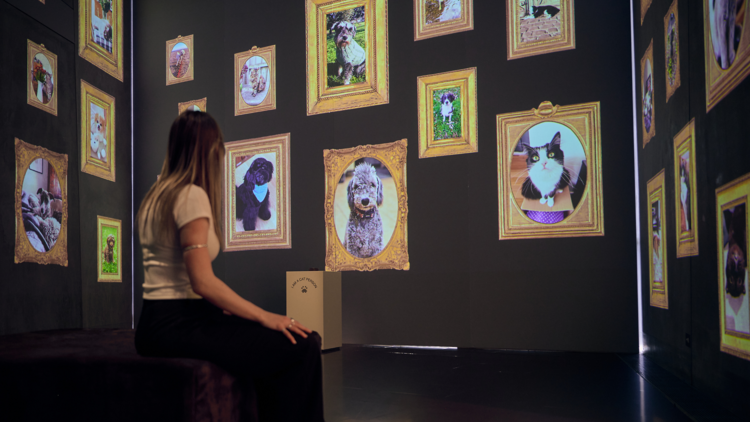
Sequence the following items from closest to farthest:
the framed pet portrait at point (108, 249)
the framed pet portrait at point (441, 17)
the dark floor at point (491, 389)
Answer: the dark floor at point (491, 389) < the framed pet portrait at point (441, 17) < the framed pet portrait at point (108, 249)

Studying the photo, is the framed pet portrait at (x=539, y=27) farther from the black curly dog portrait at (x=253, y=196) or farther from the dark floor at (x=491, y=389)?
the black curly dog portrait at (x=253, y=196)

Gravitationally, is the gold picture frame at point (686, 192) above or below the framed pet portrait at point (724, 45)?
below

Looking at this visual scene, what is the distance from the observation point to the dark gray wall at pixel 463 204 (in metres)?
6.62

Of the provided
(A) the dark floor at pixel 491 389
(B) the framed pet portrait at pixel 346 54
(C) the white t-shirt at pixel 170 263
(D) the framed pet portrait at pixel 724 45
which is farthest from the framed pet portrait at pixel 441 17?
(C) the white t-shirt at pixel 170 263

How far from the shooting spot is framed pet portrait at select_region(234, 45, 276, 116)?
8633mm

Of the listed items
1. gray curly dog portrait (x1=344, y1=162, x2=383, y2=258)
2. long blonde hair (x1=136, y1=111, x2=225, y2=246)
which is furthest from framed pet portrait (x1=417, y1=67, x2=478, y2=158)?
long blonde hair (x1=136, y1=111, x2=225, y2=246)

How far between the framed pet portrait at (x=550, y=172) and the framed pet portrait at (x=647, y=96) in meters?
0.67

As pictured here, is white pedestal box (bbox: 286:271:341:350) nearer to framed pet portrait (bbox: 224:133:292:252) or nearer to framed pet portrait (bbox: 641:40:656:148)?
framed pet portrait (bbox: 224:133:292:252)

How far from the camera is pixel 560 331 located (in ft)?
22.0

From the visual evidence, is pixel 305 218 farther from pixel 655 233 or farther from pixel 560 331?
pixel 655 233

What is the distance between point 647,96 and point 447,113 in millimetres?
2443

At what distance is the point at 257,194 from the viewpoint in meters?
8.59

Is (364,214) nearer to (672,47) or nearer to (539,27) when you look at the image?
(539,27)

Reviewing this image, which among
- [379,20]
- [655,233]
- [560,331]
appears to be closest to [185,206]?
[655,233]
